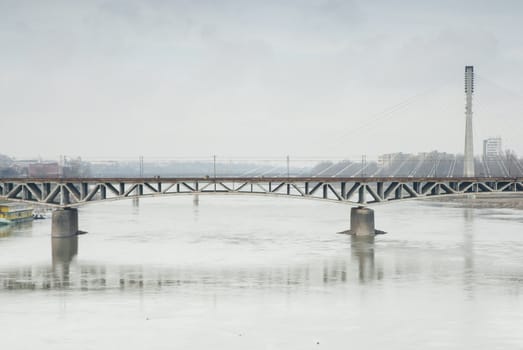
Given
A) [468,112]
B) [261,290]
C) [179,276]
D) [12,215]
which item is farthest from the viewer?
[468,112]

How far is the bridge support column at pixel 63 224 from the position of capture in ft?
253

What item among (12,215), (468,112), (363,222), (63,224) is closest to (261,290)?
(363,222)

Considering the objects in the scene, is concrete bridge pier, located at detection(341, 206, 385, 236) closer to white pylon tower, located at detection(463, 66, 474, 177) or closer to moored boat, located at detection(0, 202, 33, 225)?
white pylon tower, located at detection(463, 66, 474, 177)

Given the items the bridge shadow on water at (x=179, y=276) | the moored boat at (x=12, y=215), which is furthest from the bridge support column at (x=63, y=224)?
the moored boat at (x=12, y=215)

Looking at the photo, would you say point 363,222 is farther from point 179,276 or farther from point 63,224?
point 63,224

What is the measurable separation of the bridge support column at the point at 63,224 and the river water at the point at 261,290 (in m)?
2.18

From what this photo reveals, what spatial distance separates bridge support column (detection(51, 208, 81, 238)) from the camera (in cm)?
7712

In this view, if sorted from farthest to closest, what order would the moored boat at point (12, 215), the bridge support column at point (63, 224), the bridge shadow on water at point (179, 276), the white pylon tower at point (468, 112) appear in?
the white pylon tower at point (468, 112) → the moored boat at point (12, 215) → the bridge support column at point (63, 224) → the bridge shadow on water at point (179, 276)

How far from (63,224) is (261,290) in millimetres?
39075

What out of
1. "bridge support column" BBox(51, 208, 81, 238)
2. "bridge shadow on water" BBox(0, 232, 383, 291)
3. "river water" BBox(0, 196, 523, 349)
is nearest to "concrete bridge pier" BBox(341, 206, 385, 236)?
"river water" BBox(0, 196, 523, 349)

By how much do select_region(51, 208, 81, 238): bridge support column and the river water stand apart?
2.18 meters

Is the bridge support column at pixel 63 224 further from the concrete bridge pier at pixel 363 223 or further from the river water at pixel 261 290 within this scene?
the concrete bridge pier at pixel 363 223

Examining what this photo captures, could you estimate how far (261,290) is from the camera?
46.0m

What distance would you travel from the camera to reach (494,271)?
176 ft
